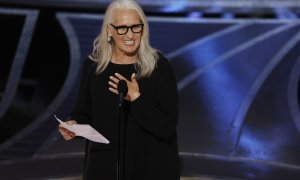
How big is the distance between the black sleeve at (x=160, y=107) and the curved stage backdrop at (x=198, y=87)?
192cm

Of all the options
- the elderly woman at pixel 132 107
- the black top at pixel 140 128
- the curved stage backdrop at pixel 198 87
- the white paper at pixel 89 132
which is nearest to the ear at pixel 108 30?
the elderly woman at pixel 132 107

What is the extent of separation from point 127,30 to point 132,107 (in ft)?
0.88

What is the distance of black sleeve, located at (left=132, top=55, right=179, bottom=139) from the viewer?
5.47 ft

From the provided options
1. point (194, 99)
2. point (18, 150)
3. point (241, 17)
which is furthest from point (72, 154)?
point (241, 17)

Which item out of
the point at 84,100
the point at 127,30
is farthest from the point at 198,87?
the point at 127,30

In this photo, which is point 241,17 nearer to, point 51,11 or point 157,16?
point 157,16

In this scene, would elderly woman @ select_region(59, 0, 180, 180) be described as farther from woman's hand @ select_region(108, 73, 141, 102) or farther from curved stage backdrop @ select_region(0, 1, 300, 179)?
curved stage backdrop @ select_region(0, 1, 300, 179)

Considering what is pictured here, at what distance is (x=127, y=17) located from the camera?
1.70m

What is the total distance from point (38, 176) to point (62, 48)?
9.19ft

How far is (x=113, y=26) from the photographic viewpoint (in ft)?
5.67

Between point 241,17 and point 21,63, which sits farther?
point 241,17

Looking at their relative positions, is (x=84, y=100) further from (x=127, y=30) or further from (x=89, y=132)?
(x=127, y=30)

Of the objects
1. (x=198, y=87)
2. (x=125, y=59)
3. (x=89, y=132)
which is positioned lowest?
(x=89, y=132)

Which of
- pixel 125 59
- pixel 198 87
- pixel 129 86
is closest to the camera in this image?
pixel 129 86
